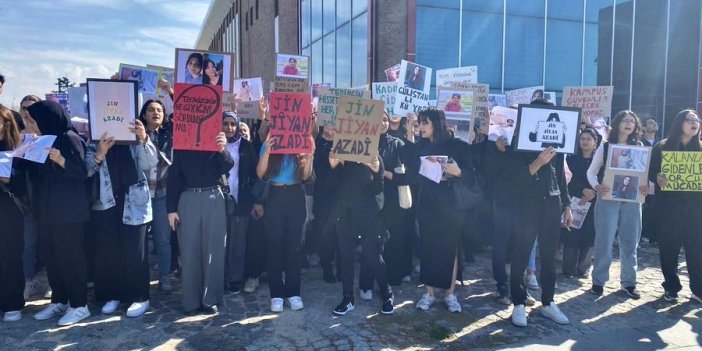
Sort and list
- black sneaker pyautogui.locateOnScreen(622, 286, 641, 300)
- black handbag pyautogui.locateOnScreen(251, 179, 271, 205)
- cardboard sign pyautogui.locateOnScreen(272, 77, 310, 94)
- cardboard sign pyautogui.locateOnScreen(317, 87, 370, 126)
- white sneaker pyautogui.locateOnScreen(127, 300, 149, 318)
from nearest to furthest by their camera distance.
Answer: white sneaker pyautogui.locateOnScreen(127, 300, 149, 318) < black handbag pyautogui.locateOnScreen(251, 179, 271, 205) < cardboard sign pyautogui.locateOnScreen(317, 87, 370, 126) < black sneaker pyautogui.locateOnScreen(622, 286, 641, 300) < cardboard sign pyautogui.locateOnScreen(272, 77, 310, 94)

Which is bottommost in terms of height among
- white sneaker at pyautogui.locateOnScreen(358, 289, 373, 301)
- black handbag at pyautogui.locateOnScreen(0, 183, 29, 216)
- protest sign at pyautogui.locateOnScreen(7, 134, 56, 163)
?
white sneaker at pyautogui.locateOnScreen(358, 289, 373, 301)

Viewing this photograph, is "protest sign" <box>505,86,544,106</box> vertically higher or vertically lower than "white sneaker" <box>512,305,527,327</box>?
higher

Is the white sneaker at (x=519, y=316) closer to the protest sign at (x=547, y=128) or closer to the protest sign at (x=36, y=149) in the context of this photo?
the protest sign at (x=547, y=128)

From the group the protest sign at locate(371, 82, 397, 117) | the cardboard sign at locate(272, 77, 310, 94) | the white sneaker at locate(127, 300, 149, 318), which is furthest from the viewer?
the protest sign at locate(371, 82, 397, 117)

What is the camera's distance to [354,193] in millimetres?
4973

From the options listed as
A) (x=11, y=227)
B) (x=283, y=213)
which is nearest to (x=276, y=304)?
(x=283, y=213)

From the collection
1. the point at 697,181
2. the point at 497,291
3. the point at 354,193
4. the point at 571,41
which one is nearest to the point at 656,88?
the point at 571,41

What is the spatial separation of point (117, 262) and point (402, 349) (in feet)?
9.51

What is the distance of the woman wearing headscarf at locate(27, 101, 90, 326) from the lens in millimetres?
4477

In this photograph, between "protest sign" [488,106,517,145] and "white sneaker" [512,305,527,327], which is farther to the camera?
"protest sign" [488,106,517,145]

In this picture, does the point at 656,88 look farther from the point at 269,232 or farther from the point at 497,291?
the point at 269,232

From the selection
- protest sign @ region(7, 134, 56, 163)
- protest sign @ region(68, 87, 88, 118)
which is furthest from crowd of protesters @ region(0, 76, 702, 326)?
protest sign @ region(68, 87, 88, 118)

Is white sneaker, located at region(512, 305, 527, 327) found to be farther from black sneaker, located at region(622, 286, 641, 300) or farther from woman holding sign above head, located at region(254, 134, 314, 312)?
woman holding sign above head, located at region(254, 134, 314, 312)

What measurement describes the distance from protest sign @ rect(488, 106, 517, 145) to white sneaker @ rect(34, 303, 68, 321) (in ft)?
14.8
